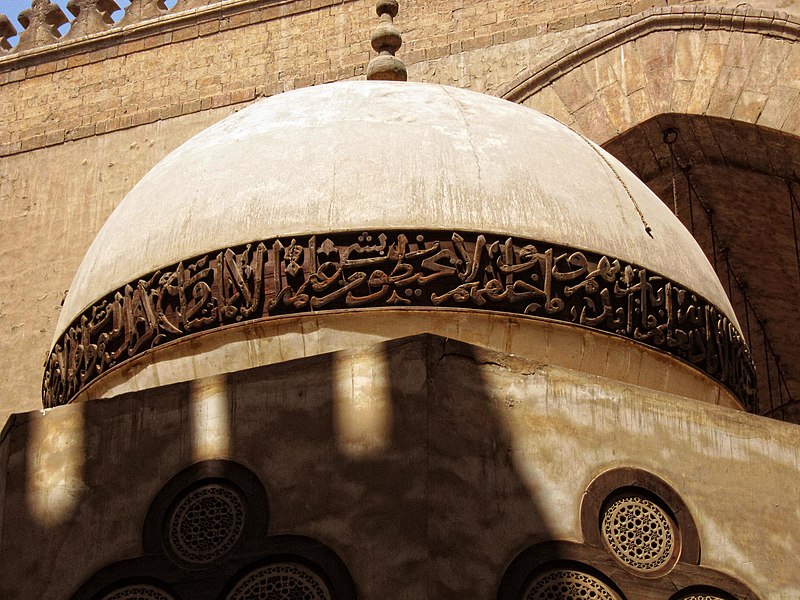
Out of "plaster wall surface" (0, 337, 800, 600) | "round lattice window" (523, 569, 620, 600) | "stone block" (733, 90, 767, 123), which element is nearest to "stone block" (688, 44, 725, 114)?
"stone block" (733, 90, 767, 123)

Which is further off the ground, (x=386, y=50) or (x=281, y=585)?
(x=386, y=50)

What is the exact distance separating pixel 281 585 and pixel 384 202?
3.28ft

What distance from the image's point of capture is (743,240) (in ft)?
31.7

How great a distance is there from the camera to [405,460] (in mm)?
3084

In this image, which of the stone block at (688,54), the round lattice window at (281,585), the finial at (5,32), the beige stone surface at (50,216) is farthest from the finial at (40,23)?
the round lattice window at (281,585)

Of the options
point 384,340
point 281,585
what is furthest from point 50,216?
point 281,585

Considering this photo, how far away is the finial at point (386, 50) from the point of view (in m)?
4.51

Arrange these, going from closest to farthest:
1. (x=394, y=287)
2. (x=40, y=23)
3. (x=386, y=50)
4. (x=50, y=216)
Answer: (x=394, y=287) → (x=386, y=50) → (x=50, y=216) → (x=40, y=23)

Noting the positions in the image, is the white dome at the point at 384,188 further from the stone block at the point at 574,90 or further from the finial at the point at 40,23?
the finial at the point at 40,23

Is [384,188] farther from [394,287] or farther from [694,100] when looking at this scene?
[694,100]

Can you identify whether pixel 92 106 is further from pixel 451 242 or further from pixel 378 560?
pixel 378 560

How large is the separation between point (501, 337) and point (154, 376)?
2.75ft

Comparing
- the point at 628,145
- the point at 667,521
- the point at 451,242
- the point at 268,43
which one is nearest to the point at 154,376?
the point at 451,242

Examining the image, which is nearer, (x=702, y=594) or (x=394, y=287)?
(x=702, y=594)
